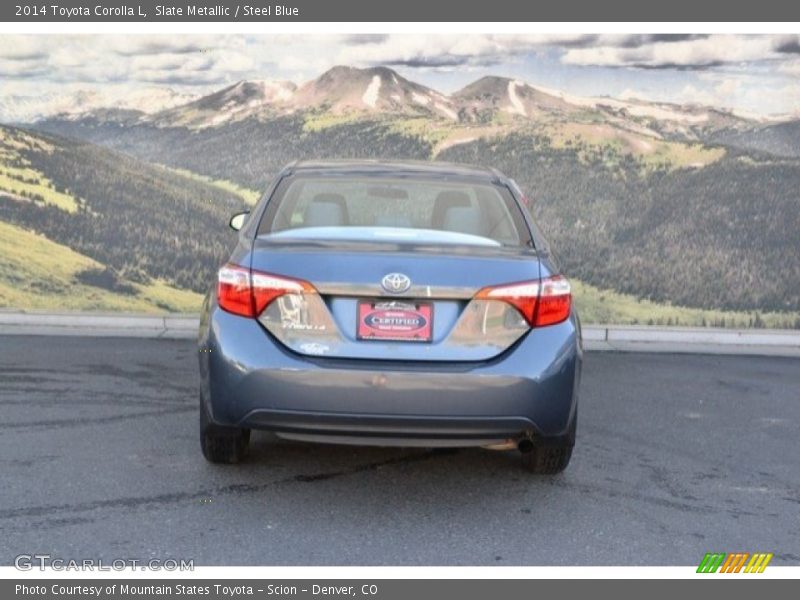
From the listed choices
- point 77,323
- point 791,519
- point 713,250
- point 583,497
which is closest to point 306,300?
point 583,497

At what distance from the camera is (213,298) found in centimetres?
514

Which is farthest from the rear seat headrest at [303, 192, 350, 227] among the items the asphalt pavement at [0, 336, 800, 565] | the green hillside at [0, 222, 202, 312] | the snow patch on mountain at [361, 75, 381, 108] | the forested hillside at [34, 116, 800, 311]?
the forested hillside at [34, 116, 800, 311]

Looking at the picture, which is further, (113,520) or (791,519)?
(791,519)

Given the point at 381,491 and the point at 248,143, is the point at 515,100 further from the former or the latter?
the point at 381,491

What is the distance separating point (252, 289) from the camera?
4848 mm

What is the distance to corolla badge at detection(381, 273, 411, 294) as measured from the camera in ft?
15.5

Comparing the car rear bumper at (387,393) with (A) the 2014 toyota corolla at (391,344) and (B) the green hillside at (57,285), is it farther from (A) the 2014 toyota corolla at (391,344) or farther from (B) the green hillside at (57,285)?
(B) the green hillside at (57,285)

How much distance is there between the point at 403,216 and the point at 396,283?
157 cm

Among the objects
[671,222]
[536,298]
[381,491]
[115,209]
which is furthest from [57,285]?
[536,298]

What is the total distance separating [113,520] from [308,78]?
277 inches

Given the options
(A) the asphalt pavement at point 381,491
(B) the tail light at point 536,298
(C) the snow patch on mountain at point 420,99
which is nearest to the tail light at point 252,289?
(B) the tail light at point 536,298

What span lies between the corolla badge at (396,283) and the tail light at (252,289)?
1.01 feet

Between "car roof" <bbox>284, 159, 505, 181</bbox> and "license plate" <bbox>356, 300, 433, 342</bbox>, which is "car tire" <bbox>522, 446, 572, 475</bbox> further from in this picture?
"car roof" <bbox>284, 159, 505, 181</bbox>
